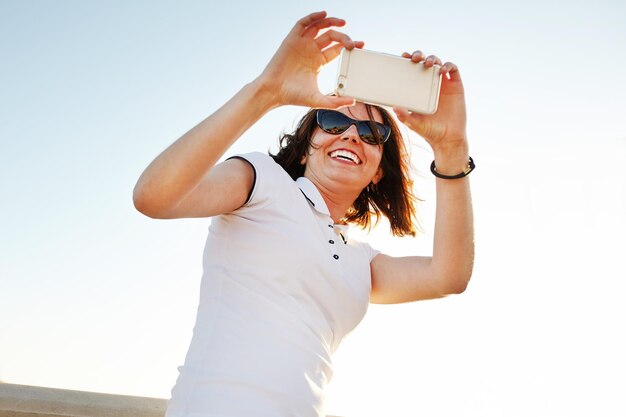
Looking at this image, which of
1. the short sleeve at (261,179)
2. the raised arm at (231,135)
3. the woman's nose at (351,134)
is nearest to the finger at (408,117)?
the raised arm at (231,135)

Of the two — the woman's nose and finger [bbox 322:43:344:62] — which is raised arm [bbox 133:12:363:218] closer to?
finger [bbox 322:43:344:62]

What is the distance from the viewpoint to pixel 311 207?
2990 millimetres

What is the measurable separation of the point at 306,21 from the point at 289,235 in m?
0.83

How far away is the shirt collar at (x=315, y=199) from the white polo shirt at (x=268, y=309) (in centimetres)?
1

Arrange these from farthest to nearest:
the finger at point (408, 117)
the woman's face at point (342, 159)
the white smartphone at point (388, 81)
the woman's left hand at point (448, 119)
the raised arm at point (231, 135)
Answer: the woman's face at point (342, 159), the woman's left hand at point (448, 119), the finger at point (408, 117), the white smartphone at point (388, 81), the raised arm at point (231, 135)

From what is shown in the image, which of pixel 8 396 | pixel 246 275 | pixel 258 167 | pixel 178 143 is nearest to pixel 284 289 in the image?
pixel 246 275

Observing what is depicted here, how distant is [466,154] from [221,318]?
1.28m

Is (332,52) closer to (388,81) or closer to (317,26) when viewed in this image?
(317,26)

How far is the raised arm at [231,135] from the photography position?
2.22 metres

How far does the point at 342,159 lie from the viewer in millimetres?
3264

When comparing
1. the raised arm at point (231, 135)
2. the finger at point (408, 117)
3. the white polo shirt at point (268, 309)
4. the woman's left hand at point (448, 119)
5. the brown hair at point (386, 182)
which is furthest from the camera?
the brown hair at point (386, 182)

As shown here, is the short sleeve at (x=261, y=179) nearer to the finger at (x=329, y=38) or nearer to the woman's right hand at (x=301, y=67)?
the woman's right hand at (x=301, y=67)

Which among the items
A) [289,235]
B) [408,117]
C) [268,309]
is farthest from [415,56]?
[268,309]

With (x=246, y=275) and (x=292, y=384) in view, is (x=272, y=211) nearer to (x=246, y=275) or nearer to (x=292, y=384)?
(x=246, y=275)
